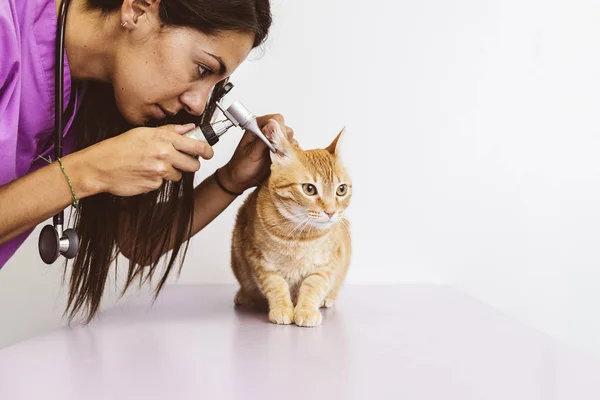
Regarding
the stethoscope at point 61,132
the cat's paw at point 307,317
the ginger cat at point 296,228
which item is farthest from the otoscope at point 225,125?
the cat's paw at point 307,317

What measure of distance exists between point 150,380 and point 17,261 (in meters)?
1.26

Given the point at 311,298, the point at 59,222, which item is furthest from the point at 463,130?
the point at 59,222

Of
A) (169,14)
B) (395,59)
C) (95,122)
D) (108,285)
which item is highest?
(395,59)

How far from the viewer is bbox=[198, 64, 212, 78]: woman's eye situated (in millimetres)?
1176

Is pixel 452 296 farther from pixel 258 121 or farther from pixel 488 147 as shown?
pixel 258 121

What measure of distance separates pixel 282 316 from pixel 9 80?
0.66 metres

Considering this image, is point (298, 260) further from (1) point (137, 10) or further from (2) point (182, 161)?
(1) point (137, 10)

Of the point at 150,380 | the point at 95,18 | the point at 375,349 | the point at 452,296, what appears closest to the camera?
the point at 150,380

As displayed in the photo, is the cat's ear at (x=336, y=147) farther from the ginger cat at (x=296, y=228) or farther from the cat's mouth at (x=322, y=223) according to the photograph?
the cat's mouth at (x=322, y=223)

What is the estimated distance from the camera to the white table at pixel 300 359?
2.86ft

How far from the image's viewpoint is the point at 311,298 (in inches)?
53.2

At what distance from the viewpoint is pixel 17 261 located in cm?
200

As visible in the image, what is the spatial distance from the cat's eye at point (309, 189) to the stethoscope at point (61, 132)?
158 mm

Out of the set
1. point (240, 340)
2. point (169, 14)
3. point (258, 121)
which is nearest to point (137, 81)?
point (169, 14)
